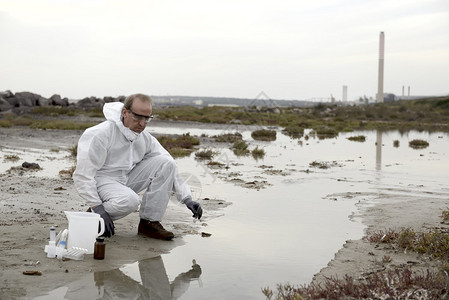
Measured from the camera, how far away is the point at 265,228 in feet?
25.1

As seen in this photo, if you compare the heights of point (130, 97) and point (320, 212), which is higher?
point (130, 97)

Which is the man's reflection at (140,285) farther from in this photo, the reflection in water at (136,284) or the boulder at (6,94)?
the boulder at (6,94)

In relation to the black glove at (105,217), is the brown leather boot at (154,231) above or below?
below

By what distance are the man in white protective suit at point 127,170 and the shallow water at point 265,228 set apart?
0.57 m

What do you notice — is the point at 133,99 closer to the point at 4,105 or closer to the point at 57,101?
the point at 4,105

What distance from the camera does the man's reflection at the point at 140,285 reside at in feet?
15.8

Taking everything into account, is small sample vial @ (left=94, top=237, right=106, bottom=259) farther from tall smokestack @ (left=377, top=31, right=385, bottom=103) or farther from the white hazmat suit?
tall smokestack @ (left=377, top=31, right=385, bottom=103)

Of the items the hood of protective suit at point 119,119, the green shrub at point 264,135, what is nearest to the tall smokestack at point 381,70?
Result: the green shrub at point 264,135

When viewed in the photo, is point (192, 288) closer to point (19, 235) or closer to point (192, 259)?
point (192, 259)

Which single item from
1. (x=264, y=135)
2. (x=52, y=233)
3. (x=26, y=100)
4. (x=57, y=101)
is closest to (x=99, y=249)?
(x=52, y=233)

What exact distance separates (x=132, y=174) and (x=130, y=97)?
0.99m

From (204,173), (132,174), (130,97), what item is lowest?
(204,173)

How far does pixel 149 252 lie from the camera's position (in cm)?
622

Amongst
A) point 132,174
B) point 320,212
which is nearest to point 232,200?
point 320,212
